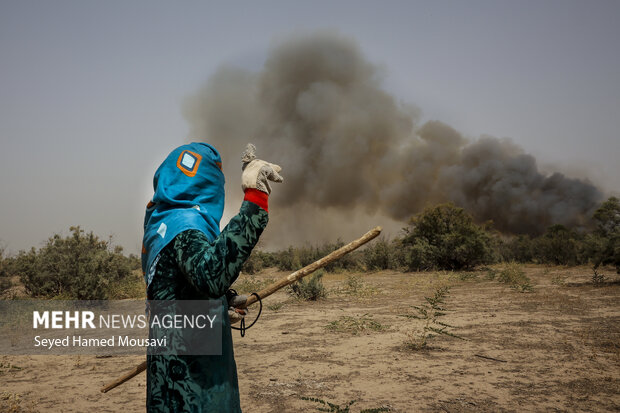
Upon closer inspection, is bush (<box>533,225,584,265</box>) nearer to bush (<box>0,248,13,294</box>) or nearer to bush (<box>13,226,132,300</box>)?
bush (<box>13,226,132,300</box>)

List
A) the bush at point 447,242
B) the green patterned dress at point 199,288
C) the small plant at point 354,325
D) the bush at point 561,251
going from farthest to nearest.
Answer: the bush at point 447,242 < the bush at point 561,251 < the small plant at point 354,325 < the green patterned dress at point 199,288

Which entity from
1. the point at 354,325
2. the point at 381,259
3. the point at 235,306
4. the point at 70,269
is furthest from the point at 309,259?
the point at 235,306

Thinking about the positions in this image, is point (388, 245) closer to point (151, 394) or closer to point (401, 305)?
point (401, 305)

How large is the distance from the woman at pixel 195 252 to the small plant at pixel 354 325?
6299 mm

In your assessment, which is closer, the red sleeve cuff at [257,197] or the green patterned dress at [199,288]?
the green patterned dress at [199,288]

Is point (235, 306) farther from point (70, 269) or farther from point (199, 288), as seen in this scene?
point (70, 269)

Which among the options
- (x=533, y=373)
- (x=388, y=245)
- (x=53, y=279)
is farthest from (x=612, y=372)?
(x=388, y=245)

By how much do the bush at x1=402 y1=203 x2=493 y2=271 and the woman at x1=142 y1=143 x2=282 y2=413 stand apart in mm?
20728

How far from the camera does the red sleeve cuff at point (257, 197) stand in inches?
58.2

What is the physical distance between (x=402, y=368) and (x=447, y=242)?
1684 cm

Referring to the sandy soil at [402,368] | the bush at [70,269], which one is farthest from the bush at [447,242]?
the bush at [70,269]

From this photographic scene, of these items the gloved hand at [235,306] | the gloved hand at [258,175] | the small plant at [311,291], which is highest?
the gloved hand at [258,175]

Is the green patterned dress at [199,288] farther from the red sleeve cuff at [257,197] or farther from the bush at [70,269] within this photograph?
the bush at [70,269]

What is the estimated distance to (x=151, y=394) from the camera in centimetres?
149
